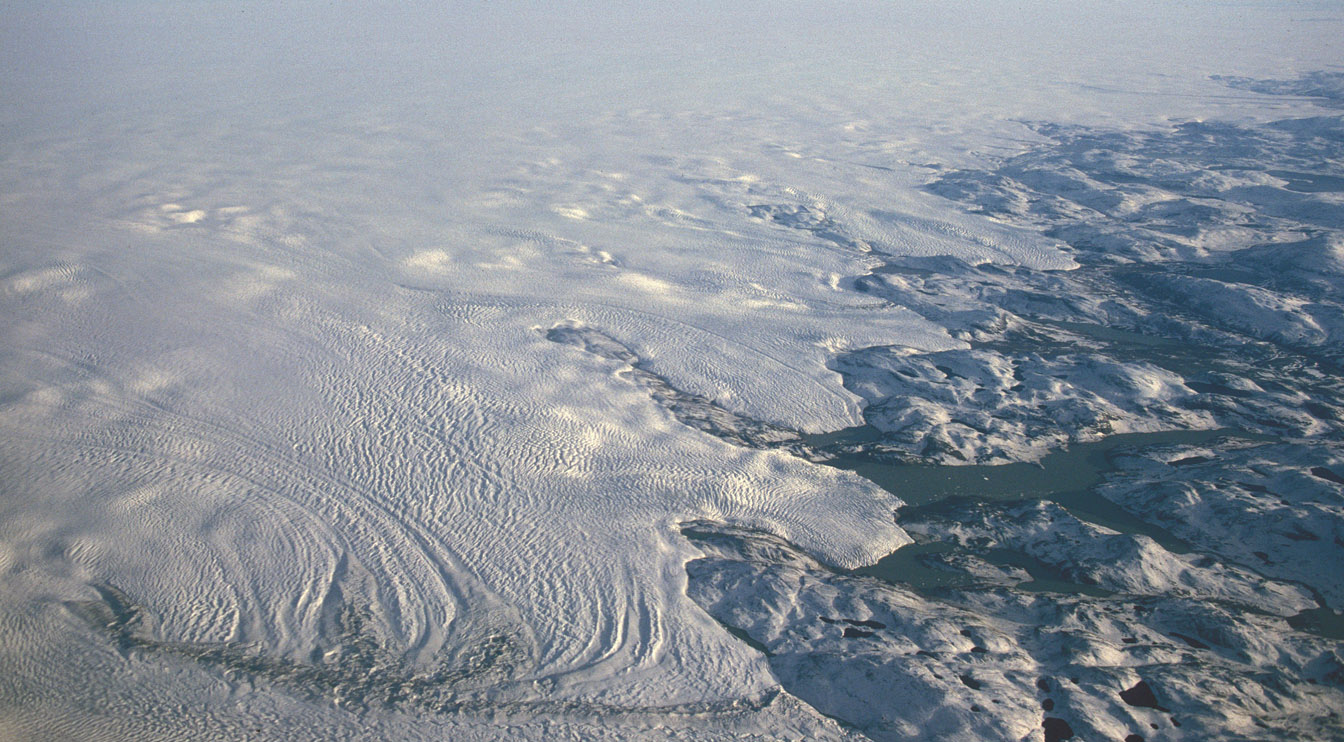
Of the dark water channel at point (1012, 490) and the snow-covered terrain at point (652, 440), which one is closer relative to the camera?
the snow-covered terrain at point (652, 440)

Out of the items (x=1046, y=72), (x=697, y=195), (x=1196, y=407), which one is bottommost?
(x=1196, y=407)

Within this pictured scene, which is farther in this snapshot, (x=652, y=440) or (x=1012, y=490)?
(x=652, y=440)

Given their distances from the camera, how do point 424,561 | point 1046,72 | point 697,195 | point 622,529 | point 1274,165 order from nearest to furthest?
point 424,561 < point 622,529 < point 697,195 < point 1274,165 < point 1046,72

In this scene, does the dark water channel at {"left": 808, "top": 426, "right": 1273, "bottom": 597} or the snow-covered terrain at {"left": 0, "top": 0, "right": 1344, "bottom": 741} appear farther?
the dark water channel at {"left": 808, "top": 426, "right": 1273, "bottom": 597}

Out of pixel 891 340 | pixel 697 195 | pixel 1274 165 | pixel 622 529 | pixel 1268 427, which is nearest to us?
pixel 622 529

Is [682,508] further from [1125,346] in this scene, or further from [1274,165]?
[1274,165]

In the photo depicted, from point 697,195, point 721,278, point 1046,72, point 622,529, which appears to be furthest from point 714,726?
point 1046,72

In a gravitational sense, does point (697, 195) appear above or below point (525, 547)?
above

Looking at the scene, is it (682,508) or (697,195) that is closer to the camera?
(682,508)
